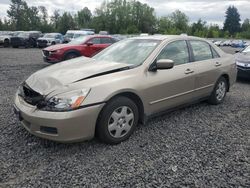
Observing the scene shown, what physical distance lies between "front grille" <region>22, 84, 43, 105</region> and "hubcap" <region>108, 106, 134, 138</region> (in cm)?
98

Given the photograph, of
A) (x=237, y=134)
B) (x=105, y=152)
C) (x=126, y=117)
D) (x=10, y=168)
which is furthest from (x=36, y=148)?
(x=237, y=134)

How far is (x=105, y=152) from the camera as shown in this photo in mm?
3424

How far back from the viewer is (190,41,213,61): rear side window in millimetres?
4952

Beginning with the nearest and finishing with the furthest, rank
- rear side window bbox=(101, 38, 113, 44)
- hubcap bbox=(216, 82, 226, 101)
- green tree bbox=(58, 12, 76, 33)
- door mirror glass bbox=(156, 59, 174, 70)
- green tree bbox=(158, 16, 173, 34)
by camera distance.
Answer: door mirror glass bbox=(156, 59, 174, 70) → hubcap bbox=(216, 82, 226, 101) → rear side window bbox=(101, 38, 113, 44) → green tree bbox=(58, 12, 76, 33) → green tree bbox=(158, 16, 173, 34)

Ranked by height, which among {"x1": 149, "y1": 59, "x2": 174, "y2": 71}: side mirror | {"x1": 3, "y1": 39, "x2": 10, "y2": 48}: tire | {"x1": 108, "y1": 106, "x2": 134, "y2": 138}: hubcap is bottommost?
{"x1": 108, "y1": 106, "x2": 134, "y2": 138}: hubcap

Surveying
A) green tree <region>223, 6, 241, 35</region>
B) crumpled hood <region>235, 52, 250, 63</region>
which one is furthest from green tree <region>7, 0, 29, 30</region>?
crumpled hood <region>235, 52, 250, 63</region>

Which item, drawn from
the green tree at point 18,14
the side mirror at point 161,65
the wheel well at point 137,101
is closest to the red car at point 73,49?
the side mirror at point 161,65

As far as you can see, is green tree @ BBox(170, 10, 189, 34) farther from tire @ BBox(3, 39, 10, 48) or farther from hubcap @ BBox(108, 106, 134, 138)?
hubcap @ BBox(108, 106, 134, 138)

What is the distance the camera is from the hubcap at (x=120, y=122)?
3.52 meters

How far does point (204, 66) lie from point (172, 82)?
111cm

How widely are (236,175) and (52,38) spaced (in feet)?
79.4

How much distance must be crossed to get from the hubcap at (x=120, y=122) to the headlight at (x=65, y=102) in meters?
0.54

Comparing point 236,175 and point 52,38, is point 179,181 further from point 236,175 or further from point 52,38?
point 52,38

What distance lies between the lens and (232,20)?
95.5 meters
